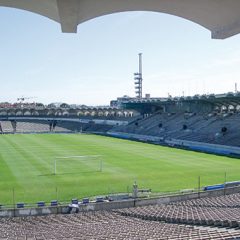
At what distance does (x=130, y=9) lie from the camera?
15.4 ft

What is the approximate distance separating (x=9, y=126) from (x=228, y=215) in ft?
303

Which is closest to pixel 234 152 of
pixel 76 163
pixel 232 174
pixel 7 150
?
pixel 232 174

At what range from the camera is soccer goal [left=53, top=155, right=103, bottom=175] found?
32.7 metres

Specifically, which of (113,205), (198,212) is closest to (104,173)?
(113,205)

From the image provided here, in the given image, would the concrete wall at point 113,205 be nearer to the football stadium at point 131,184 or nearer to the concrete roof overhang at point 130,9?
the football stadium at point 131,184

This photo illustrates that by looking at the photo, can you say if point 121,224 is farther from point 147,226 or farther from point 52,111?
point 52,111

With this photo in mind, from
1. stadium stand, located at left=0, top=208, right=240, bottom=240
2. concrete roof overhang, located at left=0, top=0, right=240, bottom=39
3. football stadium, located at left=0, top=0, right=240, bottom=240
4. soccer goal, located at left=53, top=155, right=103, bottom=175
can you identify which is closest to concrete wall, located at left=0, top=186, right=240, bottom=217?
football stadium, located at left=0, top=0, right=240, bottom=240

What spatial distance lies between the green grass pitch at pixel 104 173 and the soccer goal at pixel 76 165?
8 centimetres

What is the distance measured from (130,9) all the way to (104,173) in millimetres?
27581

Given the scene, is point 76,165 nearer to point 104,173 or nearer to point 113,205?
point 104,173

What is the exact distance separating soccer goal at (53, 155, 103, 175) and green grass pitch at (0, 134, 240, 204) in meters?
0.08

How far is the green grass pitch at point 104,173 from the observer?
25.3 meters

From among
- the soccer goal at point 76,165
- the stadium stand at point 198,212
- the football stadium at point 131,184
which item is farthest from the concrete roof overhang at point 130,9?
the soccer goal at point 76,165

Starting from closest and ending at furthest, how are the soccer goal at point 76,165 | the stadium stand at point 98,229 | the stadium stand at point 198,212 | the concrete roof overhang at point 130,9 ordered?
1. the concrete roof overhang at point 130,9
2. the stadium stand at point 98,229
3. the stadium stand at point 198,212
4. the soccer goal at point 76,165
